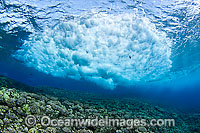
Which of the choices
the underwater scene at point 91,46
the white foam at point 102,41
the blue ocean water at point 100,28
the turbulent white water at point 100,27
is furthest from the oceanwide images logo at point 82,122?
the white foam at point 102,41

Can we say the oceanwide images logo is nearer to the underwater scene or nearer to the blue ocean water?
the underwater scene

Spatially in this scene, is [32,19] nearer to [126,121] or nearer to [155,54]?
[126,121]

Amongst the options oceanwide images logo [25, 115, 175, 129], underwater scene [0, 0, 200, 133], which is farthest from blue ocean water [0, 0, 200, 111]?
oceanwide images logo [25, 115, 175, 129]

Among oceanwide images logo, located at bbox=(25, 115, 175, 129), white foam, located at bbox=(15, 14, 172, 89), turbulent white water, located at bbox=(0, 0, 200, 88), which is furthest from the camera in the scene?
white foam, located at bbox=(15, 14, 172, 89)

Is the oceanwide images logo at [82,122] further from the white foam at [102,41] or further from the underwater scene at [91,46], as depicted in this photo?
the white foam at [102,41]

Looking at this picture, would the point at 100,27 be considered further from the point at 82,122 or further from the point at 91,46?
the point at 82,122

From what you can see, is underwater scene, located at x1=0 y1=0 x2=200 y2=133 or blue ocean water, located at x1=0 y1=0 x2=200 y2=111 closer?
underwater scene, located at x1=0 y1=0 x2=200 y2=133

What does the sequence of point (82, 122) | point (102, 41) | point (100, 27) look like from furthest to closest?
point (102, 41), point (100, 27), point (82, 122)

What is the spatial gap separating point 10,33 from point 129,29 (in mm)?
14905

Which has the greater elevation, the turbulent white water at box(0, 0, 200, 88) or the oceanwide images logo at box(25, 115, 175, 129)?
the turbulent white water at box(0, 0, 200, 88)

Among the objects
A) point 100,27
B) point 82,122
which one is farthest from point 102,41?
point 82,122

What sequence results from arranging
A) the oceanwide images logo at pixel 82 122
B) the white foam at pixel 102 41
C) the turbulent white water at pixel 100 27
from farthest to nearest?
the white foam at pixel 102 41 → the turbulent white water at pixel 100 27 → the oceanwide images logo at pixel 82 122

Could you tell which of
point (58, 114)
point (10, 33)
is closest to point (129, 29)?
point (58, 114)

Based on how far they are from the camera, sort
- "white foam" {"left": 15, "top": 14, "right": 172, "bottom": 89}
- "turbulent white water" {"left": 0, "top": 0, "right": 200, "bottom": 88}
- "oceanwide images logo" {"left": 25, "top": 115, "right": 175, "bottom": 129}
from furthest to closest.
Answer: "white foam" {"left": 15, "top": 14, "right": 172, "bottom": 89} → "turbulent white water" {"left": 0, "top": 0, "right": 200, "bottom": 88} → "oceanwide images logo" {"left": 25, "top": 115, "right": 175, "bottom": 129}
